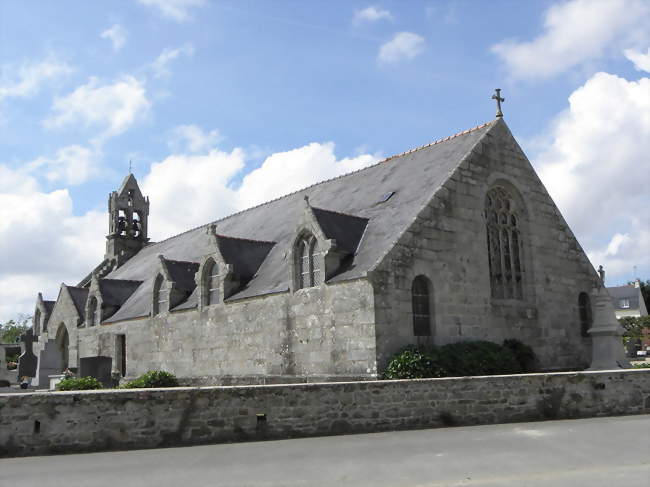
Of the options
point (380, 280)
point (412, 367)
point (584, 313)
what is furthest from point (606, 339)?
point (380, 280)

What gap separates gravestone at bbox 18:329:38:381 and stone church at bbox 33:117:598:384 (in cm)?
612

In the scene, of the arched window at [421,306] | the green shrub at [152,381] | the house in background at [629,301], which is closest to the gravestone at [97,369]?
the green shrub at [152,381]

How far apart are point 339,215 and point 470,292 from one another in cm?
444

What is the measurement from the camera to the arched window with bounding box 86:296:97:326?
28.9 metres

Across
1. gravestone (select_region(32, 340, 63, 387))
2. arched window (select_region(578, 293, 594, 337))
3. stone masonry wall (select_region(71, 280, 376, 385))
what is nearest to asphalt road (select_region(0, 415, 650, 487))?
stone masonry wall (select_region(71, 280, 376, 385))

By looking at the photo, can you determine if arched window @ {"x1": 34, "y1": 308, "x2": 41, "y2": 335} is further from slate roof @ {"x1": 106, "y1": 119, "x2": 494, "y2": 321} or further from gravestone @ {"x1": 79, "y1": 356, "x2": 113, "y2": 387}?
gravestone @ {"x1": 79, "y1": 356, "x2": 113, "y2": 387}

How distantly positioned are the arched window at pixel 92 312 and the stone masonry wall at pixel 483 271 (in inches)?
745

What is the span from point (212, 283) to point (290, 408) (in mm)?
11322

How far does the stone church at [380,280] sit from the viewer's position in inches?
615

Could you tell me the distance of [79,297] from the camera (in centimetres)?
3139

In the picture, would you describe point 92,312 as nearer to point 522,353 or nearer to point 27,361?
point 27,361

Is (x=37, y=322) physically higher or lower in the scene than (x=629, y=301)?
lower

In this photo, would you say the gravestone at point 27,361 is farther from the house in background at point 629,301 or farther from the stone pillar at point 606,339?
the house in background at point 629,301

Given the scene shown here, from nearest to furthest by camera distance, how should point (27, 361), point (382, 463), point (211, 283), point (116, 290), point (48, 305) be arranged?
point (382, 463) → point (211, 283) → point (116, 290) → point (27, 361) → point (48, 305)
